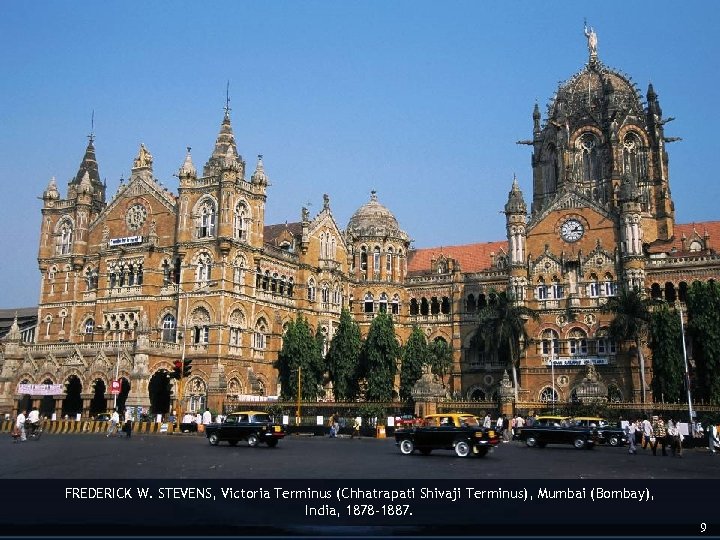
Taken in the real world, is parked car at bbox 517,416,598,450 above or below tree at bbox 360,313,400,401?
below

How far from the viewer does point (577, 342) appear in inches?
2680

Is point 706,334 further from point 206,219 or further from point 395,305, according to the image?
point 206,219

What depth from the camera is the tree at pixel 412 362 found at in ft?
211

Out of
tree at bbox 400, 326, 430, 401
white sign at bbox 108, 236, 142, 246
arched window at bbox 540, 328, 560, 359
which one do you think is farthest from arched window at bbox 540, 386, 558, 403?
white sign at bbox 108, 236, 142, 246

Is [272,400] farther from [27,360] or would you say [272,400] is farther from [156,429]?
[27,360]

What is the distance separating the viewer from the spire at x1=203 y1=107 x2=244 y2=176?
221 ft

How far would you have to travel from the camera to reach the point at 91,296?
70.4 m

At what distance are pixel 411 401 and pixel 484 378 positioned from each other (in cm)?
1965

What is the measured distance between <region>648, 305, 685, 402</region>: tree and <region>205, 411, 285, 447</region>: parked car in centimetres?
3232

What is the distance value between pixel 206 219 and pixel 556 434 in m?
38.0

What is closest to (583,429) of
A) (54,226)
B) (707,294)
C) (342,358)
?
(707,294)

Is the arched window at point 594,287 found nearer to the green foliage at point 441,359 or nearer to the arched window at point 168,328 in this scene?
the green foliage at point 441,359

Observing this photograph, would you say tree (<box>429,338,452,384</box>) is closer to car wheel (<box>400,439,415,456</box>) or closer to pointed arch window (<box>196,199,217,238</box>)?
pointed arch window (<box>196,199,217,238</box>)

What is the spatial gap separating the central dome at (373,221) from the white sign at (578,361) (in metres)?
22.2
